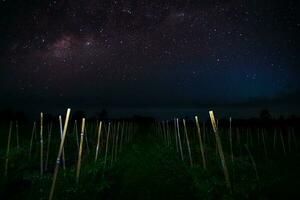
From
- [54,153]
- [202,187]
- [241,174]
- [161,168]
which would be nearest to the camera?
[202,187]

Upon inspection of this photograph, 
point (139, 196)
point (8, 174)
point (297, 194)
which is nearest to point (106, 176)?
point (139, 196)

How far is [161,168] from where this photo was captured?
47.8 ft

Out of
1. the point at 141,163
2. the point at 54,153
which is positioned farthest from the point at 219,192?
the point at 54,153

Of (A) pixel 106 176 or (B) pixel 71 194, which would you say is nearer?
(B) pixel 71 194

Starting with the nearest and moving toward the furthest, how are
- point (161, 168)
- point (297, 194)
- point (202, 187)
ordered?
point (297, 194)
point (202, 187)
point (161, 168)

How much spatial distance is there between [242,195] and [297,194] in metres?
1.57

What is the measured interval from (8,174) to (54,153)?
21.8 ft

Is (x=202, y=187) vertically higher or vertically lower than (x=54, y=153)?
lower

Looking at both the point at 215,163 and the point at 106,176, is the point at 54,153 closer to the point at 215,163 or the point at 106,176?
the point at 106,176

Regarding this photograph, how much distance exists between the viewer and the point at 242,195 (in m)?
8.78

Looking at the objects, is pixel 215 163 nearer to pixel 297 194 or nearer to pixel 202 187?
pixel 202 187

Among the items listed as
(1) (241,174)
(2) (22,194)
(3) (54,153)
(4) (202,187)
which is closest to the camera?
(2) (22,194)

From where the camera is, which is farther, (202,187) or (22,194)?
(202,187)

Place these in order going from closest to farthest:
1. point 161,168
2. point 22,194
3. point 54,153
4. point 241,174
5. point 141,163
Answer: point 22,194, point 241,174, point 161,168, point 141,163, point 54,153
